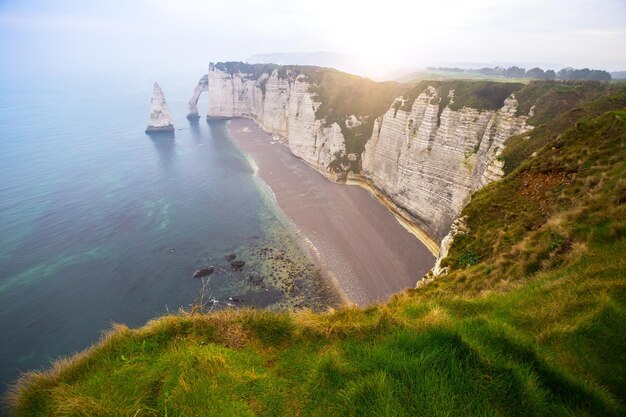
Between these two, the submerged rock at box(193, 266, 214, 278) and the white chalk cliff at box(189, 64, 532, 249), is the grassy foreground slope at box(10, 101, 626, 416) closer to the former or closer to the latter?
the white chalk cliff at box(189, 64, 532, 249)

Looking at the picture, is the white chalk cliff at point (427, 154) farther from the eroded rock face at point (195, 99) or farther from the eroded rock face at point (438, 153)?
the eroded rock face at point (195, 99)

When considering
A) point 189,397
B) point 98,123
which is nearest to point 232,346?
point 189,397

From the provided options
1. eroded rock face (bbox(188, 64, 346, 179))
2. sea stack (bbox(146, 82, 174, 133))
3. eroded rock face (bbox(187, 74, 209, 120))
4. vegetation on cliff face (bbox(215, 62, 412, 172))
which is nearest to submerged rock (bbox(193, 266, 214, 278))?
eroded rock face (bbox(188, 64, 346, 179))

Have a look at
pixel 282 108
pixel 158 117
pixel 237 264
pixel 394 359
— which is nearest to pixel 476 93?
pixel 237 264

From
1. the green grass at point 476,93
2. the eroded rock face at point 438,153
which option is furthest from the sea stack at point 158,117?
the green grass at point 476,93

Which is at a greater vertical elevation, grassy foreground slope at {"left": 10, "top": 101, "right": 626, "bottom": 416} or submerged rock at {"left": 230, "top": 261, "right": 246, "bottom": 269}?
grassy foreground slope at {"left": 10, "top": 101, "right": 626, "bottom": 416}

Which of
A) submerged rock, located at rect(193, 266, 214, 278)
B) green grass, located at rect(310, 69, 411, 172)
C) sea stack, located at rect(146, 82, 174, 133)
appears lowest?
submerged rock, located at rect(193, 266, 214, 278)
